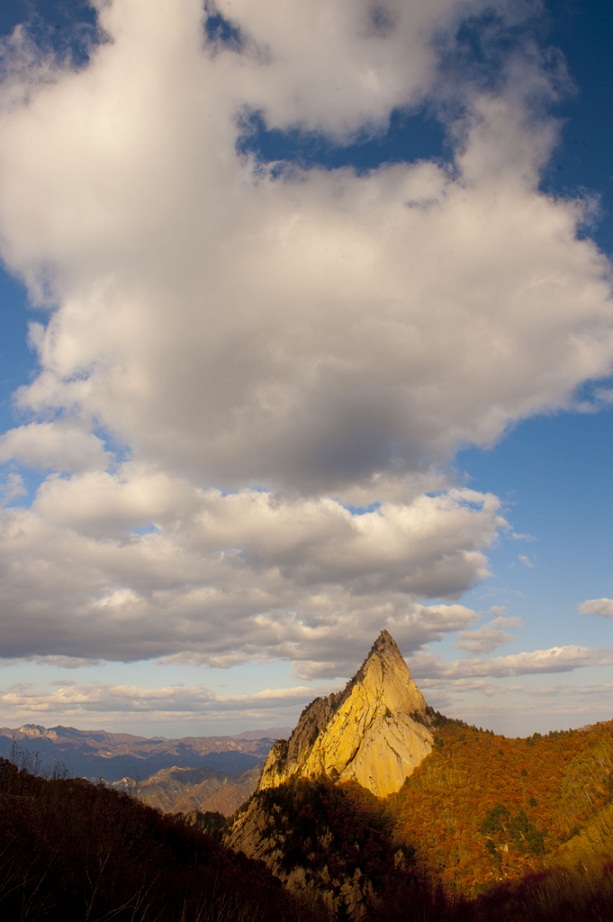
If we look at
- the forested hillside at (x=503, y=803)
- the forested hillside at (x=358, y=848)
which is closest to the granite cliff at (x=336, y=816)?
the forested hillside at (x=358, y=848)

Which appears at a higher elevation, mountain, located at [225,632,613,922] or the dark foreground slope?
the dark foreground slope

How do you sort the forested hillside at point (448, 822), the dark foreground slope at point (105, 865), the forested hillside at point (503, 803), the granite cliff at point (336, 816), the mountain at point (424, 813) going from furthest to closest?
the granite cliff at point (336, 816) < the forested hillside at point (503, 803) < the mountain at point (424, 813) < the forested hillside at point (448, 822) < the dark foreground slope at point (105, 865)

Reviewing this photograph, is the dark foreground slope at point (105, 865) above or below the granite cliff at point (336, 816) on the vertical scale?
above

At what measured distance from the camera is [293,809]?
538ft

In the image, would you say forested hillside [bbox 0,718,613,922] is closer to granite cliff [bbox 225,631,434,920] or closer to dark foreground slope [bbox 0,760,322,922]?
dark foreground slope [bbox 0,760,322,922]

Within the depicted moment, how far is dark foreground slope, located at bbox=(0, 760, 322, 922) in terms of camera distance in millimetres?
21578

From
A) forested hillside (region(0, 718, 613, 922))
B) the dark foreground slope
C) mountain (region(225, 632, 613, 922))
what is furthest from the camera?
mountain (region(225, 632, 613, 922))

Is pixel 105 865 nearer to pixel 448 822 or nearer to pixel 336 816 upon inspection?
pixel 448 822

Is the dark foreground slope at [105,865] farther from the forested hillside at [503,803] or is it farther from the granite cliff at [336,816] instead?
the granite cliff at [336,816]

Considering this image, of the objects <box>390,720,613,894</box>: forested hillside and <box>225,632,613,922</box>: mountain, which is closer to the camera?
<box>225,632,613,922</box>: mountain

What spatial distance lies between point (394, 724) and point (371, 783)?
22.5m

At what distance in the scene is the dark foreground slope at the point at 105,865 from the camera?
21578mm

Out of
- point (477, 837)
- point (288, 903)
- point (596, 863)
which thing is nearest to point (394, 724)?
point (477, 837)

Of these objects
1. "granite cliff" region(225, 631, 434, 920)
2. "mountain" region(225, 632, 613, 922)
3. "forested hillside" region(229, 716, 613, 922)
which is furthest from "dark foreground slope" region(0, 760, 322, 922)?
"granite cliff" region(225, 631, 434, 920)
